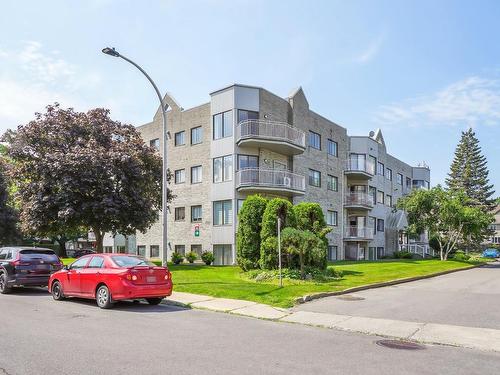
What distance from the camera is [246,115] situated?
101 ft

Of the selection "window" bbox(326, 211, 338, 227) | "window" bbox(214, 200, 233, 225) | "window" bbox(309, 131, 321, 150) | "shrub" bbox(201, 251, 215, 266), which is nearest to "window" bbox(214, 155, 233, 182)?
"window" bbox(214, 200, 233, 225)

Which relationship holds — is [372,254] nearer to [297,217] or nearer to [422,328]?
[297,217]

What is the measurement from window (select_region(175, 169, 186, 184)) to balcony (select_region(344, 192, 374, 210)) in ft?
48.9

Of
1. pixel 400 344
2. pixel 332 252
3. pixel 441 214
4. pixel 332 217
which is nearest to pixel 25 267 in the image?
pixel 400 344

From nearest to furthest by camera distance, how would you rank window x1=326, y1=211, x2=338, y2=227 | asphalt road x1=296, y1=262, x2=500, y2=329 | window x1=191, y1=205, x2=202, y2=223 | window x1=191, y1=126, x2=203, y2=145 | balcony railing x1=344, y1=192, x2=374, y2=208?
asphalt road x1=296, y1=262, x2=500, y2=329, window x1=191, y1=205, x2=202, y2=223, window x1=191, y1=126, x2=203, y2=145, window x1=326, y1=211, x2=338, y2=227, balcony railing x1=344, y1=192, x2=374, y2=208

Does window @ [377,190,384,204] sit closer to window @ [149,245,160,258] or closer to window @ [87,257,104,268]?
window @ [149,245,160,258]

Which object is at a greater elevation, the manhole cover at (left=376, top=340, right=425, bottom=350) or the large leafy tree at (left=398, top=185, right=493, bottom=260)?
the large leafy tree at (left=398, top=185, right=493, bottom=260)

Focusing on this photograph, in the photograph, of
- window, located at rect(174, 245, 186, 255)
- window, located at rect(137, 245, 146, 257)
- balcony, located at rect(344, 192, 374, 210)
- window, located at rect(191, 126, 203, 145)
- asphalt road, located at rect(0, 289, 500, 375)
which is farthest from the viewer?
balcony, located at rect(344, 192, 374, 210)

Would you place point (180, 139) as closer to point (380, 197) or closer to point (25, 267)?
point (25, 267)

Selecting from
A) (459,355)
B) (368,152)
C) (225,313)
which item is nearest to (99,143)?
(225,313)

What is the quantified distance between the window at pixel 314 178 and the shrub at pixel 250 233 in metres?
14.5

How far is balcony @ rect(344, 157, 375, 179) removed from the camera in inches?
1641

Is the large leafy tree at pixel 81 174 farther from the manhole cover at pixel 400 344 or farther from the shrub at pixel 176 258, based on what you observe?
the manhole cover at pixel 400 344

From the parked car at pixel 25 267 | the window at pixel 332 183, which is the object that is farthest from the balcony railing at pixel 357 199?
the parked car at pixel 25 267
